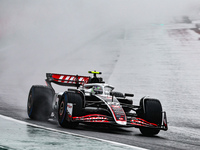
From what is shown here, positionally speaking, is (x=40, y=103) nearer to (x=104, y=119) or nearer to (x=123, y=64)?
(x=104, y=119)

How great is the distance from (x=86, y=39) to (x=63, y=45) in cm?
262

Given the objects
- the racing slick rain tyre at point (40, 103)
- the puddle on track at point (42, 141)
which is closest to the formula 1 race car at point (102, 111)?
the racing slick rain tyre at point (40, 103)

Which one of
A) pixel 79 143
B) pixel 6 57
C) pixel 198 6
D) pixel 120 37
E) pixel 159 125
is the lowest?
pixel 79 143

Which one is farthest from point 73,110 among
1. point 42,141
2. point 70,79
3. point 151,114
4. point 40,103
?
point 70,79

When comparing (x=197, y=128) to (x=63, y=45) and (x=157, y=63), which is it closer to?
(x=157, y=63)

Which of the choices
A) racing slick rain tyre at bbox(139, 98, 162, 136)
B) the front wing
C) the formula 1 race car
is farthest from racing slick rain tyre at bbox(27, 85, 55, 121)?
racing slick rain tyre at bbox(139, 98, 162, 136)

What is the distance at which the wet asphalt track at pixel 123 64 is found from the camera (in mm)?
11484

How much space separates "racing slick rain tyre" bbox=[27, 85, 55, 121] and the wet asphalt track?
39 centimetres

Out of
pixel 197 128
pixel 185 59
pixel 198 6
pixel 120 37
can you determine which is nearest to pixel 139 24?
pixel 120 37

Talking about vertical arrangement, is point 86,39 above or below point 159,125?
above

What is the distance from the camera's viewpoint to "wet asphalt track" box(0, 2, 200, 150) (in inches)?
452

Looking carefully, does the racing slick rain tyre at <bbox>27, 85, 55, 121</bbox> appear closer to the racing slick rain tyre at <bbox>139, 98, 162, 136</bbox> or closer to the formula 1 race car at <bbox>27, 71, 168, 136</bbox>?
the formula 1 race car at <bbox>27, 71, 168, 136</bbox>

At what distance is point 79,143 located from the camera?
6.89 m

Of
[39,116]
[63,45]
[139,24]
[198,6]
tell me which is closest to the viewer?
[39,116]
